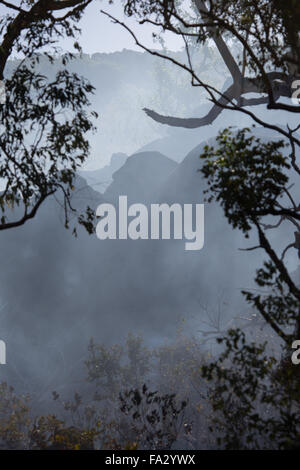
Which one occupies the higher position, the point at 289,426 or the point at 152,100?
the point at 152,100

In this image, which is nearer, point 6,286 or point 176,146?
point 6,286

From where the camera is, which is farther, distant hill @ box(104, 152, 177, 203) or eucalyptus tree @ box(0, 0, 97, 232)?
distant hill @ box(104, 152, 177, 203)

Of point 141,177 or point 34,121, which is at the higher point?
point 141,177

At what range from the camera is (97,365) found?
19.8 m

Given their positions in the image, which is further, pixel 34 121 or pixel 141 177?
pixel 141 177

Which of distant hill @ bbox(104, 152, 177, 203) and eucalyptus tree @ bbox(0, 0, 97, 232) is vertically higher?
distant hill @ bbox(104, 152, 177, 203)

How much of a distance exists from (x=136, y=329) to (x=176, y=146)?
3955 centimetres

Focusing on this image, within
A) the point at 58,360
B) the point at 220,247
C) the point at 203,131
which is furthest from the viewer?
the point at 203,131

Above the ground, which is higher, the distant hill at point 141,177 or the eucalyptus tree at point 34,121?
the distant hill at point 141,177

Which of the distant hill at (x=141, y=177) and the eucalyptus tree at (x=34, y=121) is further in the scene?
the distant hill at (x=141, y=177)

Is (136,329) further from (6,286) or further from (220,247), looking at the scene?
(6,286)

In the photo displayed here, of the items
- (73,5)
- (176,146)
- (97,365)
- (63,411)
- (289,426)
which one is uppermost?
(176,146)
